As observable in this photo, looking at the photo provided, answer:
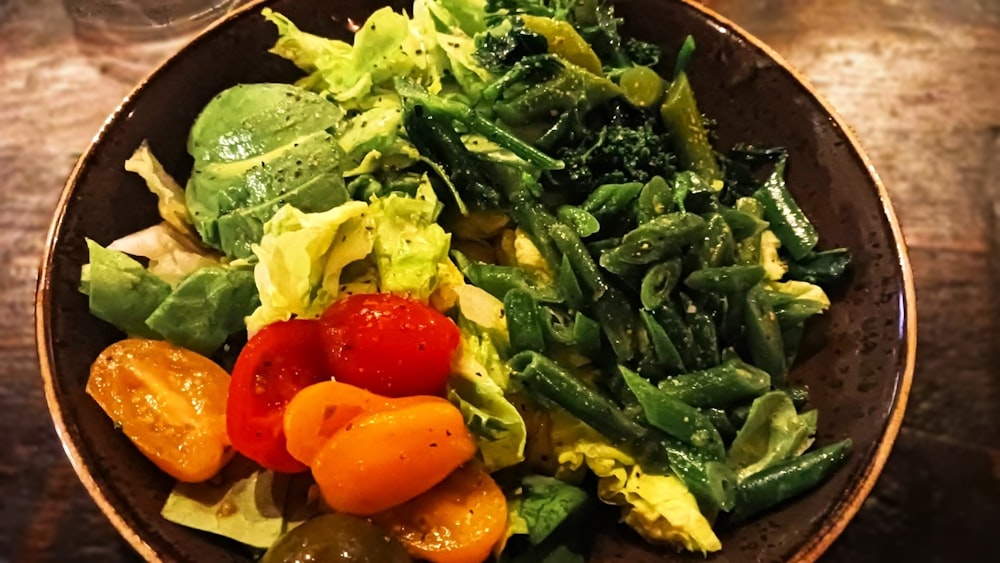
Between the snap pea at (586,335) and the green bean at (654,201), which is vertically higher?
the green bean at (654,201)

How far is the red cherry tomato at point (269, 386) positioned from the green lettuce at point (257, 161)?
1.06 ft

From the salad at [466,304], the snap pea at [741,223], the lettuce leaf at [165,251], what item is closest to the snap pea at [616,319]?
the salad at [466,304]

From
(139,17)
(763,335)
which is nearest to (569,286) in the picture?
(763,335)

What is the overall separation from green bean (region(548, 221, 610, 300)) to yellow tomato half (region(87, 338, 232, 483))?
0.77 m

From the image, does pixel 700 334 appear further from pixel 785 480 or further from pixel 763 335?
pixel 785 480

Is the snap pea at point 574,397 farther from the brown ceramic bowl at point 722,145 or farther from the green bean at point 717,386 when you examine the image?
the brown ceramic bowl at point 722,145

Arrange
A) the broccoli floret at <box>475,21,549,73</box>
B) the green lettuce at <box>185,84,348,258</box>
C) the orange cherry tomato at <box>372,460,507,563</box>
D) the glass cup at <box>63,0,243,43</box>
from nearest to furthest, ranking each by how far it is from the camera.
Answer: the orange cherry tomato at <box>372,460,507,563</box>
the green lettuce at <box>185,84,348,258</box>
the broccoli floret at <box>475,21,549,73</box>
the glass cup at <box>63,0,243,43</box>

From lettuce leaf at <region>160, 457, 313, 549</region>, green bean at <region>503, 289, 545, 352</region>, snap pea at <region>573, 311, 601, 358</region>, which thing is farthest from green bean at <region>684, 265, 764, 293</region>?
lettuce leaf at <region>160, 457, 313, 549</region>

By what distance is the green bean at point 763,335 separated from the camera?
1.90 meters

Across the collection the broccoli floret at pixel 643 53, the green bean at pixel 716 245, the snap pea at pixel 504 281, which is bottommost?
the snap pea at pixel 504 281

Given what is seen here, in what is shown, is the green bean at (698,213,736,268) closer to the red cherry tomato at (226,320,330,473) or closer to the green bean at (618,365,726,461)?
the green bean at (618,365,726,461)

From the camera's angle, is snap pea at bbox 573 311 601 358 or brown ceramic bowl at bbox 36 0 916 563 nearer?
brown ceramic bowl at bbox 36 0 916 563

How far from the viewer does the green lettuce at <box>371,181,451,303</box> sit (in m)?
1.86

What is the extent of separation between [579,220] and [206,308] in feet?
2.72
